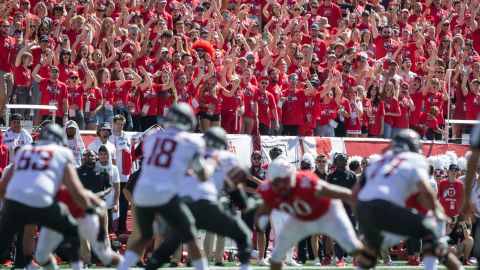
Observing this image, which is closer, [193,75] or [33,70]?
[33,70]

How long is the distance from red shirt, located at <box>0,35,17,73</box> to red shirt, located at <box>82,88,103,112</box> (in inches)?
46.4

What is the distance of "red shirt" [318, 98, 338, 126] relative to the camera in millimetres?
20531

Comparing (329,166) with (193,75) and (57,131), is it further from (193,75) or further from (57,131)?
(57,131)

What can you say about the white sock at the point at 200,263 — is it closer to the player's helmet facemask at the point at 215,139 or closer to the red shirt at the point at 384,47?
the player's helmet facemask at the point at 215,139

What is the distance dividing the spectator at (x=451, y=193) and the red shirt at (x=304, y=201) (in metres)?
7.27

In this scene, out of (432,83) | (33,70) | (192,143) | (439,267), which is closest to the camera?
(192,143)

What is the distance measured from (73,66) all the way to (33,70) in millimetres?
713

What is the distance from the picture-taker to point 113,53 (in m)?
19.2

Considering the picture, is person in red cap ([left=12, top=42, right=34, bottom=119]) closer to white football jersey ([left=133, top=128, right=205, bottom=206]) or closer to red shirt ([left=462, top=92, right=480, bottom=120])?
white football jersey ([left=133, top=128, right=205, bottom=206])

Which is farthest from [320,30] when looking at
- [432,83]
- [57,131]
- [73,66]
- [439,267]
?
[57,131]

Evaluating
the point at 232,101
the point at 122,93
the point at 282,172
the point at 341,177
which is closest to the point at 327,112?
the point at 232,101

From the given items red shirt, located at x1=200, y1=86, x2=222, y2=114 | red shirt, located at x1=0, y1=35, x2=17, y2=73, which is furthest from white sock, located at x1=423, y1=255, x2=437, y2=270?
red shirt, located at x1=0, y1=35, x2=17, y2=73

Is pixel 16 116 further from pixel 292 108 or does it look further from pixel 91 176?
pixel 292 108

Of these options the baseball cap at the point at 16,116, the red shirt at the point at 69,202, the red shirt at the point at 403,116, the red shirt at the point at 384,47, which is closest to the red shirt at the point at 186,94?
the baseball cap at the point at 16,116
